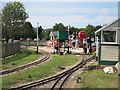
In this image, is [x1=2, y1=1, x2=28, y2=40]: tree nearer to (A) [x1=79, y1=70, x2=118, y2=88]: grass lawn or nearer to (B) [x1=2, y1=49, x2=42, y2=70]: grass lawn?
(B) [x1=2, y1=49, x2=42, y2=70]: grass lawn

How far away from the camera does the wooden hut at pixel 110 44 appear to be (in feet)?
39.1

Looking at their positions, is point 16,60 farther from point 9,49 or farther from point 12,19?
point 12,19

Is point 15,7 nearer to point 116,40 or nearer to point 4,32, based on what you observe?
point 4,32

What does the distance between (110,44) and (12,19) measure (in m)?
25.4

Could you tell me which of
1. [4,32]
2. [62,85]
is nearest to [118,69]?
[62,85]

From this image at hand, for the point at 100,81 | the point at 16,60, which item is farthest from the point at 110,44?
Answer: the point at 16,60

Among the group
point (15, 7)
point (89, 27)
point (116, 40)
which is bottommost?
point (116, 40)

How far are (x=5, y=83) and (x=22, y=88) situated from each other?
1309 mm

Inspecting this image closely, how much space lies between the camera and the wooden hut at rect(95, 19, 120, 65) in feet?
39.1

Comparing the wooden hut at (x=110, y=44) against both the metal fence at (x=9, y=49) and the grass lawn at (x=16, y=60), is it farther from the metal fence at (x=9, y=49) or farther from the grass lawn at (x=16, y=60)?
the metal fence at (x=9, y=49)

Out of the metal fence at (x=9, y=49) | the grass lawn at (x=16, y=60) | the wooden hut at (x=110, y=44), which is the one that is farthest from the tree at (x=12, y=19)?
the wooden hut at (x=110, y=44)

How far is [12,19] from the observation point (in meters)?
32.8

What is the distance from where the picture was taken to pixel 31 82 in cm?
894

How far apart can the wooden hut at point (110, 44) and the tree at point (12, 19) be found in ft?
80.2
